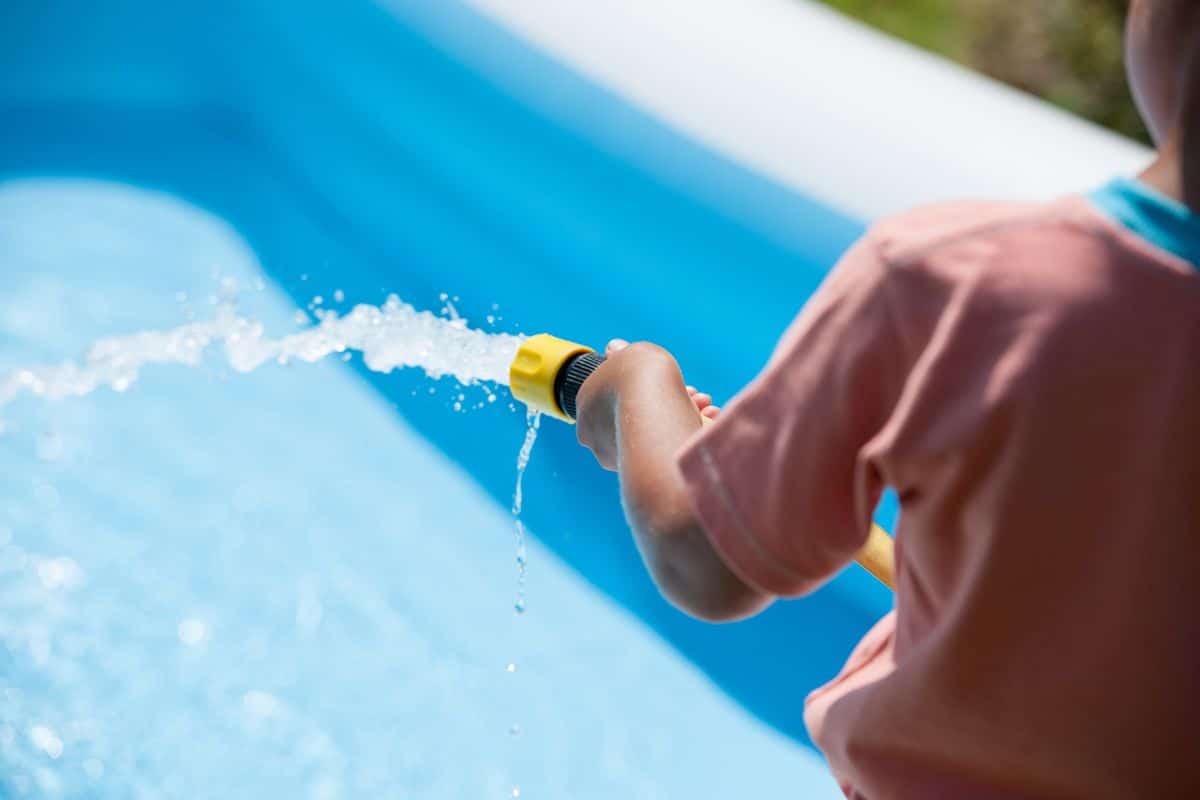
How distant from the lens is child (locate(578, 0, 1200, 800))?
542mm

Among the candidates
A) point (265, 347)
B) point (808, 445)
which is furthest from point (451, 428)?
point (808, 445)

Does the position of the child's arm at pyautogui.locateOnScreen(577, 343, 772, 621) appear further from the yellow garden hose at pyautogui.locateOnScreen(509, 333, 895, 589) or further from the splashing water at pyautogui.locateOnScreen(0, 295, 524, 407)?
the splashing water at pyautogui.locateOnScreen(0, 295, 524, 407)

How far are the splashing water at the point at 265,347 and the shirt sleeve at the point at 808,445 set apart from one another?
1.06 meters

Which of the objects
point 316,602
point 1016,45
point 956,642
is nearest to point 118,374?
point 316,602

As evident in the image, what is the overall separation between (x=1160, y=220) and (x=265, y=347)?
1.58 metres

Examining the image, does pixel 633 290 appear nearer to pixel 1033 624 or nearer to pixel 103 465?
pixel 103 465

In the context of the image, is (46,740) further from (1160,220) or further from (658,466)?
(1160,220)

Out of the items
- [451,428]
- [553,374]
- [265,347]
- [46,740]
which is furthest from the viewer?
[265,347]

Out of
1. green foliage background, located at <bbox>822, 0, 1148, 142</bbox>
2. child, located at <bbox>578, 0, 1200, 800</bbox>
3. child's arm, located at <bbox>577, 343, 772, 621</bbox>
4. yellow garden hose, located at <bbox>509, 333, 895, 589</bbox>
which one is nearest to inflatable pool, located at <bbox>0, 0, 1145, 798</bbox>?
yellow garden hose, located at <bbox>509, 333, 895, 589</bbox>

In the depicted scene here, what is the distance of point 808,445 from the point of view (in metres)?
0.60

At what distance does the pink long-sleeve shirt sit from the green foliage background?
2402mm

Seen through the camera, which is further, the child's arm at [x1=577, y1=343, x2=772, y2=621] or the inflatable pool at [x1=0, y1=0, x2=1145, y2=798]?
the inflatable pool at [x1=0, y1=0, x2=1145, y2=798]

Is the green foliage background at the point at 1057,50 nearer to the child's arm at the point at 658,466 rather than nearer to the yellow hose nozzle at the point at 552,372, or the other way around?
the yellow hose nozzle at the point at 552,372

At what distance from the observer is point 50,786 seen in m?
1.39
